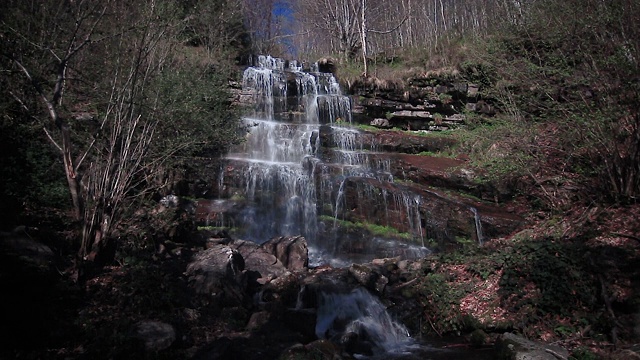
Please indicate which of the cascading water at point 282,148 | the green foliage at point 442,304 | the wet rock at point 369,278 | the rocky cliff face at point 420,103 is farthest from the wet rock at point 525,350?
the rocky cliff face at point 420,103

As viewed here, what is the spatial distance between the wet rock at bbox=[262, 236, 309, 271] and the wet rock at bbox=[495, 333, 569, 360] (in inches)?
201

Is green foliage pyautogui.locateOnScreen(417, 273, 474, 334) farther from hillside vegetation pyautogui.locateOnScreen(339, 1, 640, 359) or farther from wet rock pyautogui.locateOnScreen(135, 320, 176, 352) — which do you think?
wet rock pyautogui.locateOnScreen(135, 320, 176, 352)

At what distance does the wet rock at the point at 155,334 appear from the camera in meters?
5.34

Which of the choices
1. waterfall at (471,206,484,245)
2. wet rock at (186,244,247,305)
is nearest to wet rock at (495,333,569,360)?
wet rock at (186,244,247,305)

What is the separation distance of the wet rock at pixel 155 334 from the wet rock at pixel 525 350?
472cm

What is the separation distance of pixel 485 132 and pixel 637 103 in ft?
19.0

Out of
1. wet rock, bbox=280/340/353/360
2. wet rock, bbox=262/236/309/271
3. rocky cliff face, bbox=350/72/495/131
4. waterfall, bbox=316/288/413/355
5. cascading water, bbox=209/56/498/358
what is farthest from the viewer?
rocky cliff face, bbox=350/72/495/131

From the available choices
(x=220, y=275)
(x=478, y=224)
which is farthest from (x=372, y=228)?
(x=220, y=275)

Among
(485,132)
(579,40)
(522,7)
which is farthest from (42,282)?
(522,7)

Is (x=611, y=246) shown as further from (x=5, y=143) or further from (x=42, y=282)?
(x=5, y=143)

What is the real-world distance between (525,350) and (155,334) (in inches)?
201

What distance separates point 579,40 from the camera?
1091 centimetres

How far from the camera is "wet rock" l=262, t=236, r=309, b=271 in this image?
10164mm

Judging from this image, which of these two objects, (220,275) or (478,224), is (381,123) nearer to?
(478,224)
